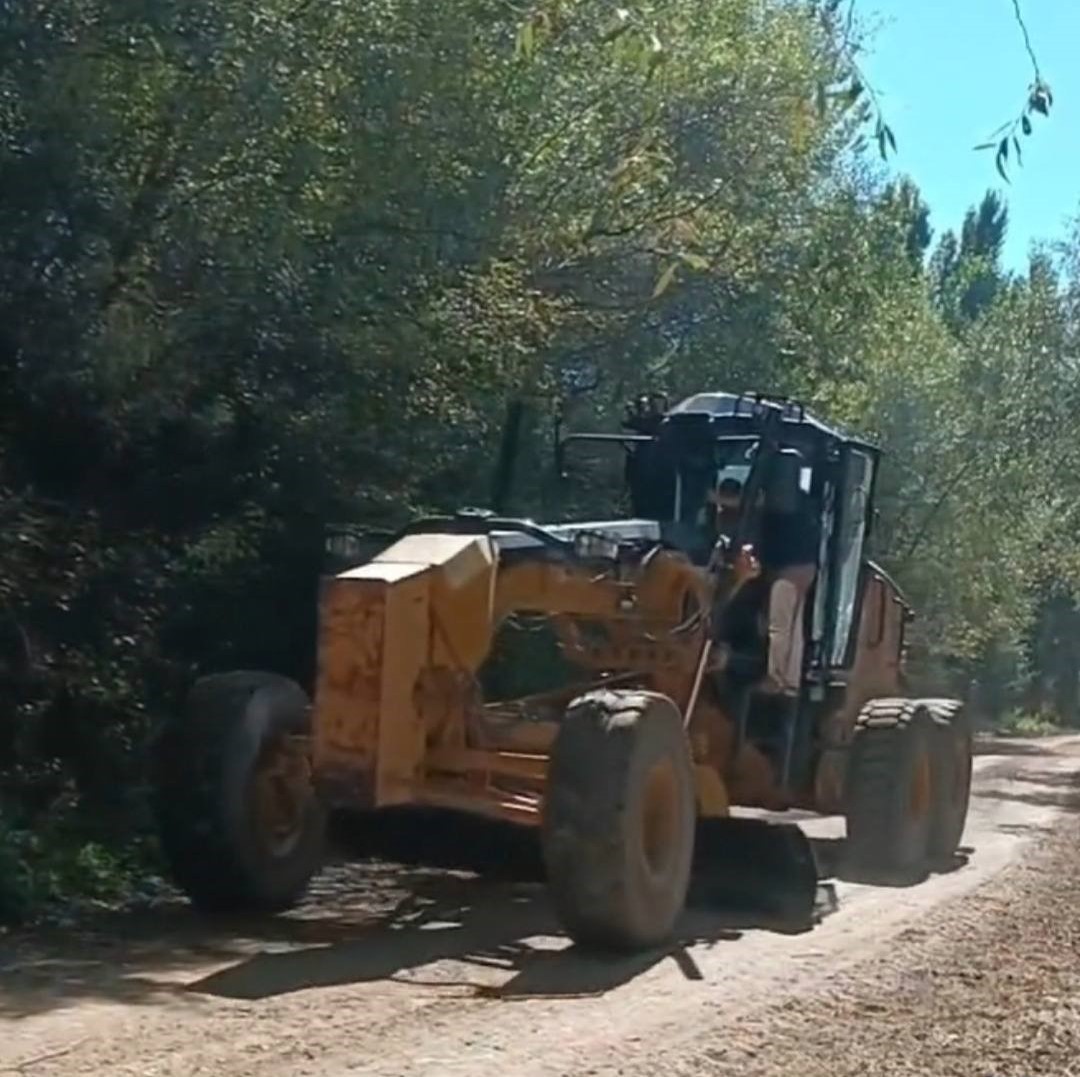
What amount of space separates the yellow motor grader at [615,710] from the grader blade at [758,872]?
0.06 metres

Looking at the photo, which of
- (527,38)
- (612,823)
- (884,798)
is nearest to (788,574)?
(884,798)

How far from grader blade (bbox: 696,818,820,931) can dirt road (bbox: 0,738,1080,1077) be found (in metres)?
0.22

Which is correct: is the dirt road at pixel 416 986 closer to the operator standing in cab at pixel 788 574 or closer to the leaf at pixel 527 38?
the operator standing in cab at pixel 788 574

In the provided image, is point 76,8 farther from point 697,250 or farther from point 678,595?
point 697,250

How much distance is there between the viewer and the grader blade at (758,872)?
11.6 meters

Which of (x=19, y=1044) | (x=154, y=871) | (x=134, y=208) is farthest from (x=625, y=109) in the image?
(x=19, y=1044)

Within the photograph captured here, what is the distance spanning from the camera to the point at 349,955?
33.0 ft

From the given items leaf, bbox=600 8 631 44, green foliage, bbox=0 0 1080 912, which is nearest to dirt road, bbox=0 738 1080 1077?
green foliage, bbox=0 0 1080 912

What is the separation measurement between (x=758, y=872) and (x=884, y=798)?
2.41 metres

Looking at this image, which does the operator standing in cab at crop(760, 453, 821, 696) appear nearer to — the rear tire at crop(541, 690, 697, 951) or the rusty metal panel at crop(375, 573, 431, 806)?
the rear tire at crop(541, 690, 697, 951)

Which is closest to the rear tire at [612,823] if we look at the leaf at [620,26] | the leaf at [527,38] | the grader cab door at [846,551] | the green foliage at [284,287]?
the green foliage at [284,287]

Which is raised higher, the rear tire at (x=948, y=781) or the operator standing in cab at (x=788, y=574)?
the operator standing in cab at (x=788, y=574)

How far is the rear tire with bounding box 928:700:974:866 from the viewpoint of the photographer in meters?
14.9

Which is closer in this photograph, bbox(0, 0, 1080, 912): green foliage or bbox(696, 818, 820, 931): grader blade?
bbox(696, 818, 820, 931): grader blade
